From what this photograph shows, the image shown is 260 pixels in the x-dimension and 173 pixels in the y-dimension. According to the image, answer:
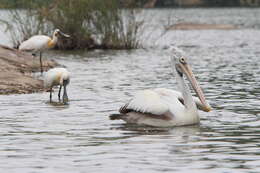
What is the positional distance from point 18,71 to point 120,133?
794 centimetres

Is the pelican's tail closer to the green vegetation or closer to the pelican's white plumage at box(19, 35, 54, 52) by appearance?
the pelican's white plumage at box(19, 35, 54, 52)

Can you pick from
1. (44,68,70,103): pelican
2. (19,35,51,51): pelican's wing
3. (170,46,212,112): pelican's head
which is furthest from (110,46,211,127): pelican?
(19,35,51,51): pelican's wing

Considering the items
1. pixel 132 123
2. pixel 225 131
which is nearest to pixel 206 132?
pixel 225 131

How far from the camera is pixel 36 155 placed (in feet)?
26.3

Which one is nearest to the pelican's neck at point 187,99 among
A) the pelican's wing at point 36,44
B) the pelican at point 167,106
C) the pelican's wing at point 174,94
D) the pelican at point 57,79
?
the pelican at point 167,106

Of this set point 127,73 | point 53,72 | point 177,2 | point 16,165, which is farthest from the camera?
point 177,2

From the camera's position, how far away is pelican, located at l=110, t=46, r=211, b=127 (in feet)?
32.0

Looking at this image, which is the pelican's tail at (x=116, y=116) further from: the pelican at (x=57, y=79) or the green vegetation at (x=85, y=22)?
the green vegetation at (x=85, y=22)

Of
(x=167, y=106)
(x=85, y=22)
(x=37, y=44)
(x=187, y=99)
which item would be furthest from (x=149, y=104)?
(x=85, y=22)

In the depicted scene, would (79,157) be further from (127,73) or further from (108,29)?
(108,29)

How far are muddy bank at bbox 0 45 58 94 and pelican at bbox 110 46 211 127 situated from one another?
4.28 metres

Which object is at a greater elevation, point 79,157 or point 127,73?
point 79,157

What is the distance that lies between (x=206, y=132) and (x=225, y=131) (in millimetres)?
268

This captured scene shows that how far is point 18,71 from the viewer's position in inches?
675
